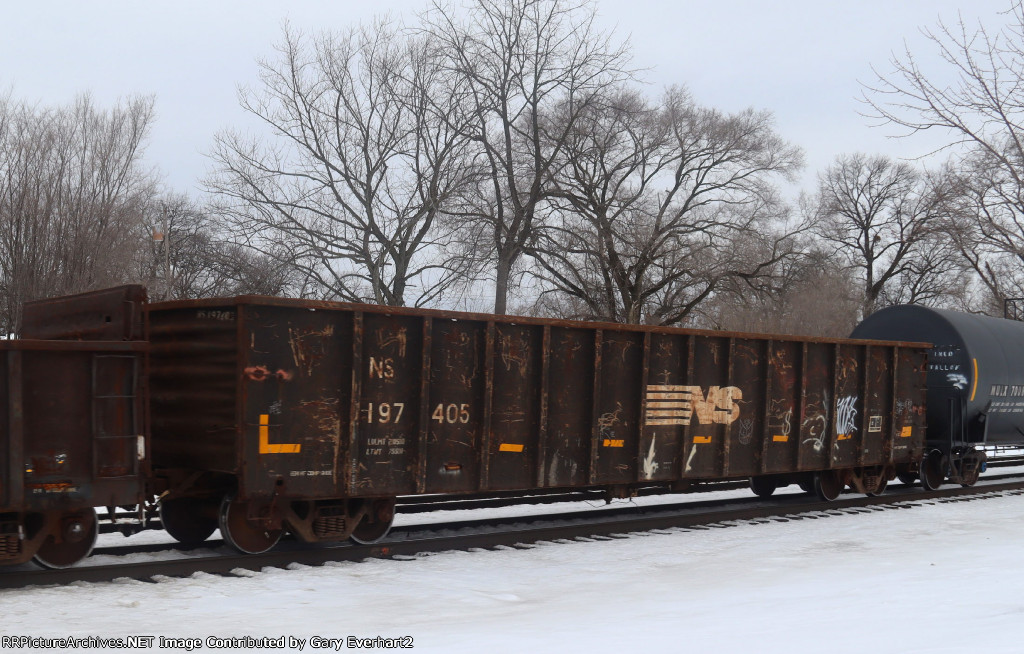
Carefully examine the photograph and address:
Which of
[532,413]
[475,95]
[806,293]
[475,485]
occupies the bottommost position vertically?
[475,485]

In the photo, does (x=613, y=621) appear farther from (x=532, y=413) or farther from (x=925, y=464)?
(x=925, y=464)

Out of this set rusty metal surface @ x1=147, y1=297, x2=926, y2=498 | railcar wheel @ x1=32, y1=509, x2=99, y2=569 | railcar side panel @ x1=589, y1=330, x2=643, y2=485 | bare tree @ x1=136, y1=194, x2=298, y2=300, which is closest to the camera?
railcar wheel @ x1=32, y1=509, x2=99, y2=569

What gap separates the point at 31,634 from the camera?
6.42 meters

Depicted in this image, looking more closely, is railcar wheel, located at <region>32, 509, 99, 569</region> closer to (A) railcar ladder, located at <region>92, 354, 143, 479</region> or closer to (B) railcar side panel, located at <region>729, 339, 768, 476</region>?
(A) railcar ladder, located at <region>92, 354, 143, 479</region>

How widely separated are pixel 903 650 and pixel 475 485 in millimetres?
5532

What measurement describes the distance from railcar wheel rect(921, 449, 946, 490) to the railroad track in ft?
1.49

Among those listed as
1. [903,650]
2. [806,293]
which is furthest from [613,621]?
[806,293]

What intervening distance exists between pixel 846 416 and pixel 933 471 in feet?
12.5

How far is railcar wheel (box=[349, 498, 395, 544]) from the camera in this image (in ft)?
33.7

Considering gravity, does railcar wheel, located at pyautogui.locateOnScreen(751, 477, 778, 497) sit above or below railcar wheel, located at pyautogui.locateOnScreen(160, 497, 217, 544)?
below

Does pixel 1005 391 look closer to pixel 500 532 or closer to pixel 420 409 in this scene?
pixel 500 532

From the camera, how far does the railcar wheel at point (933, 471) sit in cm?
1698

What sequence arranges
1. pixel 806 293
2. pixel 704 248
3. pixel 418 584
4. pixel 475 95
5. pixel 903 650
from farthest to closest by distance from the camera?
pixel 806 293 < pixel 704 248 < pixel 475 95 < pixel 418 584 < pixel 903 650

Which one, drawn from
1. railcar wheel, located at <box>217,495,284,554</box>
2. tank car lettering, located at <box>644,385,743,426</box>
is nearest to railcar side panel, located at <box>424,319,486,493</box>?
railcar wheel, located at <box>217,495,284,554</box>
